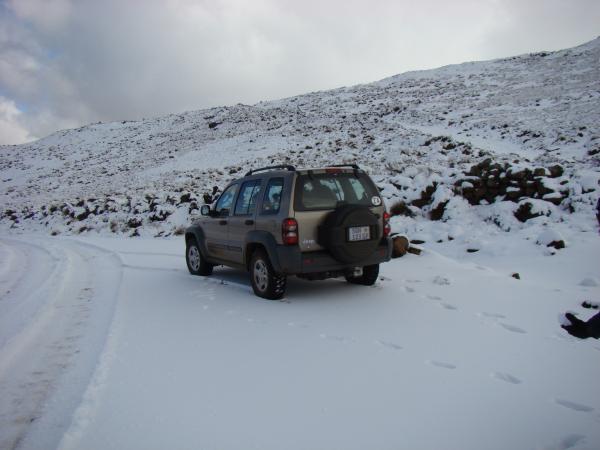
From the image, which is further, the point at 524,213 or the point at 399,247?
the point at 524,213

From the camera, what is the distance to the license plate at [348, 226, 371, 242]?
6.13m

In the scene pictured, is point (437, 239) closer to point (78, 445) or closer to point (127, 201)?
point (78, 445)

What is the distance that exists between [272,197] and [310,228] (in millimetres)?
825

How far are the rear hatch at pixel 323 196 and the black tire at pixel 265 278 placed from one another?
2.16 feet

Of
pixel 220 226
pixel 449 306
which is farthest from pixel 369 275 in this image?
pixel 220 226

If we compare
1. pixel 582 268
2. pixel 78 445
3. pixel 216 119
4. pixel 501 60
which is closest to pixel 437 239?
pixel 582 268

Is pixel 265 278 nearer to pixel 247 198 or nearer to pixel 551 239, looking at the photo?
pixel 247 198

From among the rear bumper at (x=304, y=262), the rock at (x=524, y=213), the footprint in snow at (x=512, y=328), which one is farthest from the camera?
the rock at (x=524, y=213)

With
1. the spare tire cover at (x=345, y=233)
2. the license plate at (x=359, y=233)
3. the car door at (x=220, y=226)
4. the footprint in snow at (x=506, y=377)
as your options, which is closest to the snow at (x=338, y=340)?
the footprint in snow at (x=506, y=377)

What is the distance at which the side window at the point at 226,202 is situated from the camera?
7879 millimetres

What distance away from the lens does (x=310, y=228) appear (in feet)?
20.2

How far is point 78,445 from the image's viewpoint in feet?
9.69

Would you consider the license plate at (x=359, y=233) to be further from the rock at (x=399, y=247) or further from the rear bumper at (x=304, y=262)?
the rock at (x=399, y=247)

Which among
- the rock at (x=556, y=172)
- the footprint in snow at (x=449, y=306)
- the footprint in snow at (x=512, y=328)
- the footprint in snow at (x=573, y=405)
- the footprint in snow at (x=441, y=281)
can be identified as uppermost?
the rock at (x=556, y=172)
